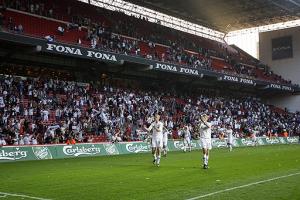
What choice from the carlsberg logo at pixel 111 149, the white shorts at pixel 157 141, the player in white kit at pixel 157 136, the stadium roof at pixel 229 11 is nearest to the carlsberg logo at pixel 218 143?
the carlsberg logo at pixel 111 149

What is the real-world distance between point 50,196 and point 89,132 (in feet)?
70.6

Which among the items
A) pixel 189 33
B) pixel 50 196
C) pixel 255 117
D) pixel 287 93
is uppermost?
pixel 189 33

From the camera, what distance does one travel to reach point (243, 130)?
160 feet

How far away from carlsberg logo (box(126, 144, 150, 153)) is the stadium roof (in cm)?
2284

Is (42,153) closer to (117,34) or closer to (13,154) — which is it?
(13,154)

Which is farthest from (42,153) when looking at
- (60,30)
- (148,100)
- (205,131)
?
(148,100)

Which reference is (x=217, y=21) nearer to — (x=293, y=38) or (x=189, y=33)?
(x=189, y=33)

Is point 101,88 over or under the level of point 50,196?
over

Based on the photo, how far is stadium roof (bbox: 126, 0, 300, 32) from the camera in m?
51.5

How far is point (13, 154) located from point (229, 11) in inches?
1562

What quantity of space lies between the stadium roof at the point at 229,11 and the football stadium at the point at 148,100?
27cm

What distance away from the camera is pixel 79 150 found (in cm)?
2748

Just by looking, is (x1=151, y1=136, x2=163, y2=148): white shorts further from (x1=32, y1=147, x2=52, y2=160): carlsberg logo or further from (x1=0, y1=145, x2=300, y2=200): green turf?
(x1=32, y1=147, x2=52, y2=160): carlsberg logo

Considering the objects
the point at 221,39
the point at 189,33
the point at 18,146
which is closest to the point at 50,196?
the point at 18,146
